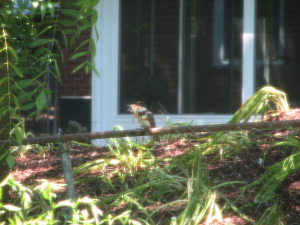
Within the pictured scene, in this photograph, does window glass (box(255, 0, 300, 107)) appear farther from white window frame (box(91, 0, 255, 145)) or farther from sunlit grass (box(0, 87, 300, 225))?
sunlit grass (box(0, 87, 300, 225))

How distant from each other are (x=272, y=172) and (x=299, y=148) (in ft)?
1.06

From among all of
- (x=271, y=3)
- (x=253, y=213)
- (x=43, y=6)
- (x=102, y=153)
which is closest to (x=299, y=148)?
(x=253, y=213)

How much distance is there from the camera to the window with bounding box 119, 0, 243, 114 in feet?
15.6

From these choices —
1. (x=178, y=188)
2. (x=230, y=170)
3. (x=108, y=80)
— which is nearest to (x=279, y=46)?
(x=108, y=80)

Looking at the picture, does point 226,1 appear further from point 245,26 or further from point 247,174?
point 247,174

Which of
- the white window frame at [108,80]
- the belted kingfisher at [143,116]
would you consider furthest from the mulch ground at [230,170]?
the white window frame at [108,80]

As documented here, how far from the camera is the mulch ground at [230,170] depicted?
2361mm

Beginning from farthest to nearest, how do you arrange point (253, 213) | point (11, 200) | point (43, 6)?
1. point (11, 200)
2. point (253, 213)
3. point (43, 6)

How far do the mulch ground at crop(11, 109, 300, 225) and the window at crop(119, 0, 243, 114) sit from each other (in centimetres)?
135

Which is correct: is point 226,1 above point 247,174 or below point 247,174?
above

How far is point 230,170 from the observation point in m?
2.84

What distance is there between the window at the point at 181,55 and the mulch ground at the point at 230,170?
4.43 ft

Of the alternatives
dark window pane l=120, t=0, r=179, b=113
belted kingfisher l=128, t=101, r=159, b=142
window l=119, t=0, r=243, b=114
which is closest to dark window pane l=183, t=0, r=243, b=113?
window l=119, t=0, r=243, b=114

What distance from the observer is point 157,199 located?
262 cm
